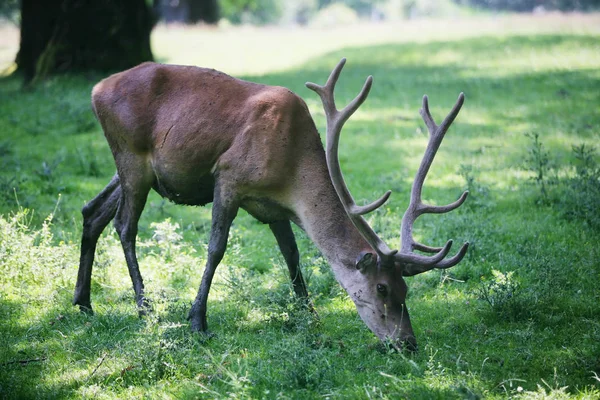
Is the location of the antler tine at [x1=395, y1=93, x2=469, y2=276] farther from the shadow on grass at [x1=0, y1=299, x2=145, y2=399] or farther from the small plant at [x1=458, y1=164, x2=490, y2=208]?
the small plant at [x1=458, y1=164, x2=490, y2=208]

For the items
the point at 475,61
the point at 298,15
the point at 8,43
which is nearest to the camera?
the point at 475,61

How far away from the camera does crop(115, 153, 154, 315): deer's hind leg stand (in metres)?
5.95

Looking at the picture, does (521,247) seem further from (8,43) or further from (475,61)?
(8,43)

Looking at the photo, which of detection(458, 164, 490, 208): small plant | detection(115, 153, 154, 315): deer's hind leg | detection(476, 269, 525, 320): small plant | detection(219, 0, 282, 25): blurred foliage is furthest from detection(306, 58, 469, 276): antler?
detection(219, 0, 282, 25): blurred foliage

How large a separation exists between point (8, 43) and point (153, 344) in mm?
28082

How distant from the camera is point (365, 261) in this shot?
199 inches

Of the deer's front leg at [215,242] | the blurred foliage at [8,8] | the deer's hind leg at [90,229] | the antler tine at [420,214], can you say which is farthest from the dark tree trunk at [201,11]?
the antler tine at [420,214]

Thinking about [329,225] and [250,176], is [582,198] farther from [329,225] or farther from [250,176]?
[250,176]

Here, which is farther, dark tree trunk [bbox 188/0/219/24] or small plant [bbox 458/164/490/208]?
dark tree trunk [bbox 188/0/219/24]

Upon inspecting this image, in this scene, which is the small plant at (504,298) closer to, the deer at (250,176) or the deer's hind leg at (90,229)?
the deer at (250,176)

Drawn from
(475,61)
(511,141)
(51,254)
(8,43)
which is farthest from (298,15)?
(51,254)

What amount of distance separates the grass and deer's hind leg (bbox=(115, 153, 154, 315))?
20 centimetres

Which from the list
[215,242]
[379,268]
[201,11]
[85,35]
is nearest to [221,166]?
[215,242]

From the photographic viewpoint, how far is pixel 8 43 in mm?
29359
